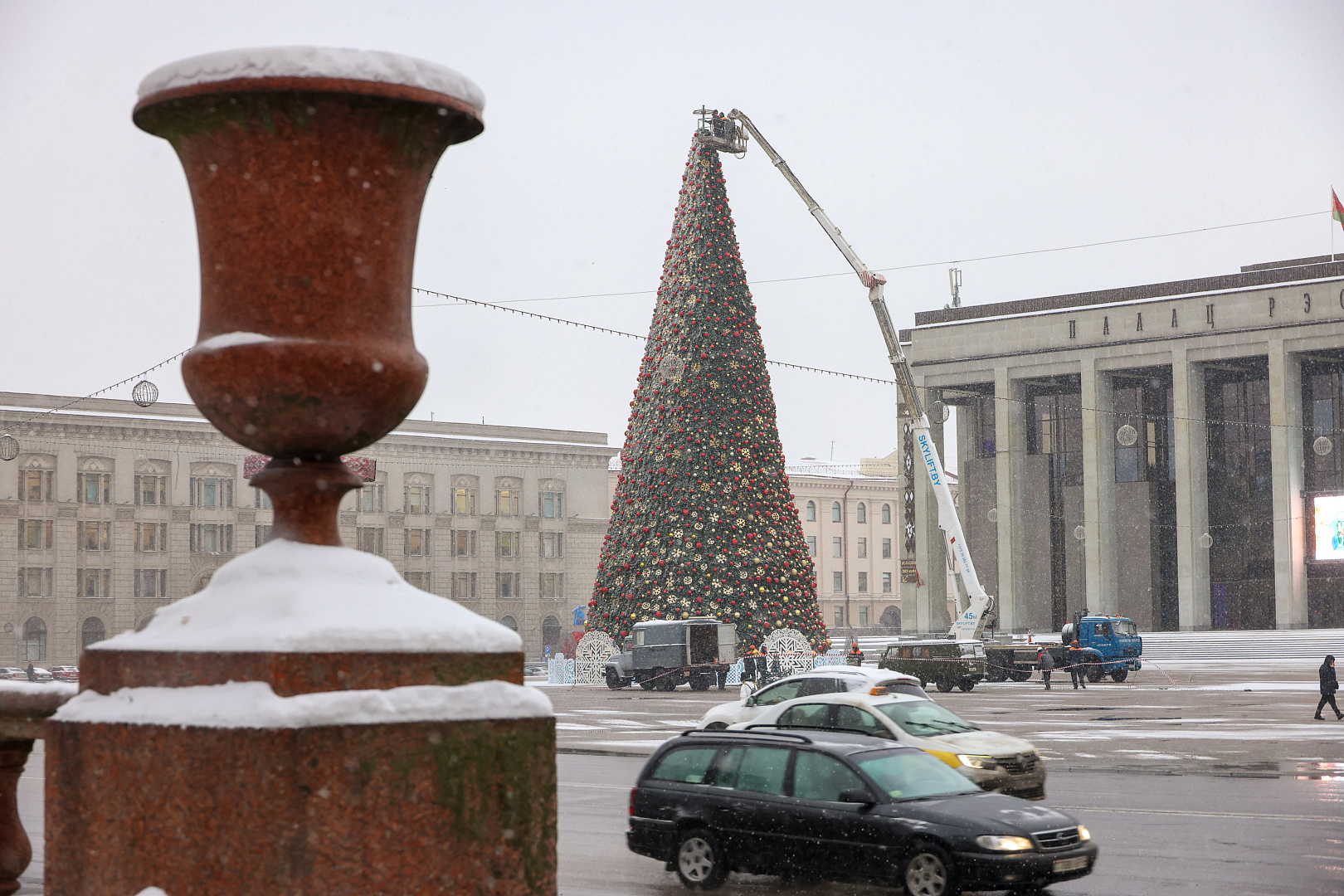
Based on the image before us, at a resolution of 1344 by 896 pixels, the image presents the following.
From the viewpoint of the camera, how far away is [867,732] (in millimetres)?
16328

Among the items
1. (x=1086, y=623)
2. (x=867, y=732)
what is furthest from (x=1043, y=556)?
(x=867, y=732)

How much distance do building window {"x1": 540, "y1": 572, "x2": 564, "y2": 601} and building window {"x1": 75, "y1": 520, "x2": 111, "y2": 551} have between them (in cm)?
2649

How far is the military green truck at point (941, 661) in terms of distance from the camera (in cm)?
4025

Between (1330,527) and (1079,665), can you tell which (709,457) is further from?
(1330,527)

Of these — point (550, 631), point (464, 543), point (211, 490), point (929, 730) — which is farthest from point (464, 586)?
point (929, 730)

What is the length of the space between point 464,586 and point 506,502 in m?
5.91

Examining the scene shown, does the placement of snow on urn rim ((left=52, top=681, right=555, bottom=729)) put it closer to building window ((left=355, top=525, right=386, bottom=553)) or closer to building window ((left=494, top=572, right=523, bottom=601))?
building window ((left=355, top=525, right=386, bottom=553))

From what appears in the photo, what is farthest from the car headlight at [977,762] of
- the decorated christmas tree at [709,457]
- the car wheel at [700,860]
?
the decorated christmas tree at [709,457]

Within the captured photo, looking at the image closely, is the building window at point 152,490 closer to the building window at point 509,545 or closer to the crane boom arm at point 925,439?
the building window at point 509,545

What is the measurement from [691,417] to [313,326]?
36814mm

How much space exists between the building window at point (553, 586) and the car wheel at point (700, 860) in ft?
263

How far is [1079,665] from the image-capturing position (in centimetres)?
4500

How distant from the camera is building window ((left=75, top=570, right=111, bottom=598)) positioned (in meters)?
76.1

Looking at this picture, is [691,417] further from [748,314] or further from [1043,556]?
[1043,556]
